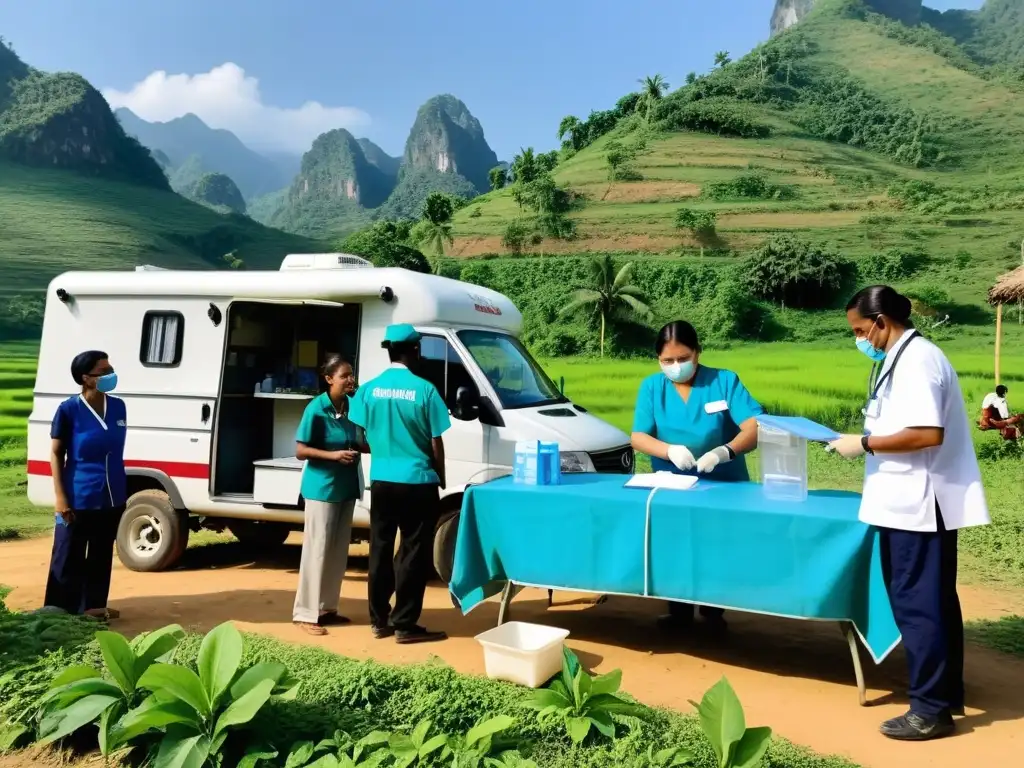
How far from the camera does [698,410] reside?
15.6ft

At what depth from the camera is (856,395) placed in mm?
18828

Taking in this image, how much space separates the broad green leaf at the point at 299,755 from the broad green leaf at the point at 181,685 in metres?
0.36

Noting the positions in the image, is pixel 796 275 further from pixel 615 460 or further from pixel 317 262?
pixel 317 262

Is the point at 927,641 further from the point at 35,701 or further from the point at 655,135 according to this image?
the point at 655,135

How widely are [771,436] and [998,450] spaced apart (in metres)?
11.5

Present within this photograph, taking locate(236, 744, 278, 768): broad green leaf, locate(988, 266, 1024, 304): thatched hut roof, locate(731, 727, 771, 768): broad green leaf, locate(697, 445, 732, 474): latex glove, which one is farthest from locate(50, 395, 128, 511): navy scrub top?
locate(988, 266, 1024, 304): thatched hut roof

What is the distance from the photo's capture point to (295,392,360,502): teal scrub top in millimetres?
5016

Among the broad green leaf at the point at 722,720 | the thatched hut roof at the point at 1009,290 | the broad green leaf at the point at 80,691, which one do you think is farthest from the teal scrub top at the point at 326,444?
the thatched hut roof at the point at 1009,290

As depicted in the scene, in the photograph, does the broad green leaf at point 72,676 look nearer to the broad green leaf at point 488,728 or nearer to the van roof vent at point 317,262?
the broad green leaf at point 488,728

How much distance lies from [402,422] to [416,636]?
1.31 meters

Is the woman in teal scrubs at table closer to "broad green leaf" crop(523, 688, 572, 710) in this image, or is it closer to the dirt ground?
the dirt ground

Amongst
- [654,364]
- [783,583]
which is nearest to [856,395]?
[654,364]

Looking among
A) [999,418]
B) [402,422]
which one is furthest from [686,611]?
[999,418]

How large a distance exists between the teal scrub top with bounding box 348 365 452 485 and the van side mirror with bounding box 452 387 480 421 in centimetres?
130
